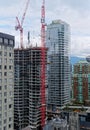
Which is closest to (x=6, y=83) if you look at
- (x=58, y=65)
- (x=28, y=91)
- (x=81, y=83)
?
(x=28, y=91)

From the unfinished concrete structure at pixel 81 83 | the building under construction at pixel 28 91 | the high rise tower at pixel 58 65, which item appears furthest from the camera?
the unfinished concrete structure at pixel 81 83

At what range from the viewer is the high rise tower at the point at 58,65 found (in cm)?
5325

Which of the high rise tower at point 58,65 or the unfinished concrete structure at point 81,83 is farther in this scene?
the unfinished concrete structure at point 81,83

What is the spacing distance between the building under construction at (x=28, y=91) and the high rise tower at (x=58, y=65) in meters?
10.7

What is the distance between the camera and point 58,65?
54156 mm

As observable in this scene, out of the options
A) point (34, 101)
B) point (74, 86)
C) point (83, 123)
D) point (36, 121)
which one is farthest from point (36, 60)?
point (74, 86)

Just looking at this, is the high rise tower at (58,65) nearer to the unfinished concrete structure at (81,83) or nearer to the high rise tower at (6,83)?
the unfinished concrete structure at (81,83)

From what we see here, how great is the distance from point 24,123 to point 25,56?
10869 millimetres

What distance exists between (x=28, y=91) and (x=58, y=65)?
1274cm

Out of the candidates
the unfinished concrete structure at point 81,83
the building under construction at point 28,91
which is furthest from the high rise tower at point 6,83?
the unfinished concrete structure at point 81,83

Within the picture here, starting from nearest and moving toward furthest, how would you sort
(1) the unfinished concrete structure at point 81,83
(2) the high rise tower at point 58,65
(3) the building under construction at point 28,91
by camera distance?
(3) the building under construction at point 28,91
(2) the high rise tower at point 58,65
(1) the unfinished concrete structure at point 81,83

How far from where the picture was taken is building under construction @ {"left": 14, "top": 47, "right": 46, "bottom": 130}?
138 ft

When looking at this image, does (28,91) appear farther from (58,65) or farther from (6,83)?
(6,83)

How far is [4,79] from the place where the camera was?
15234mm
